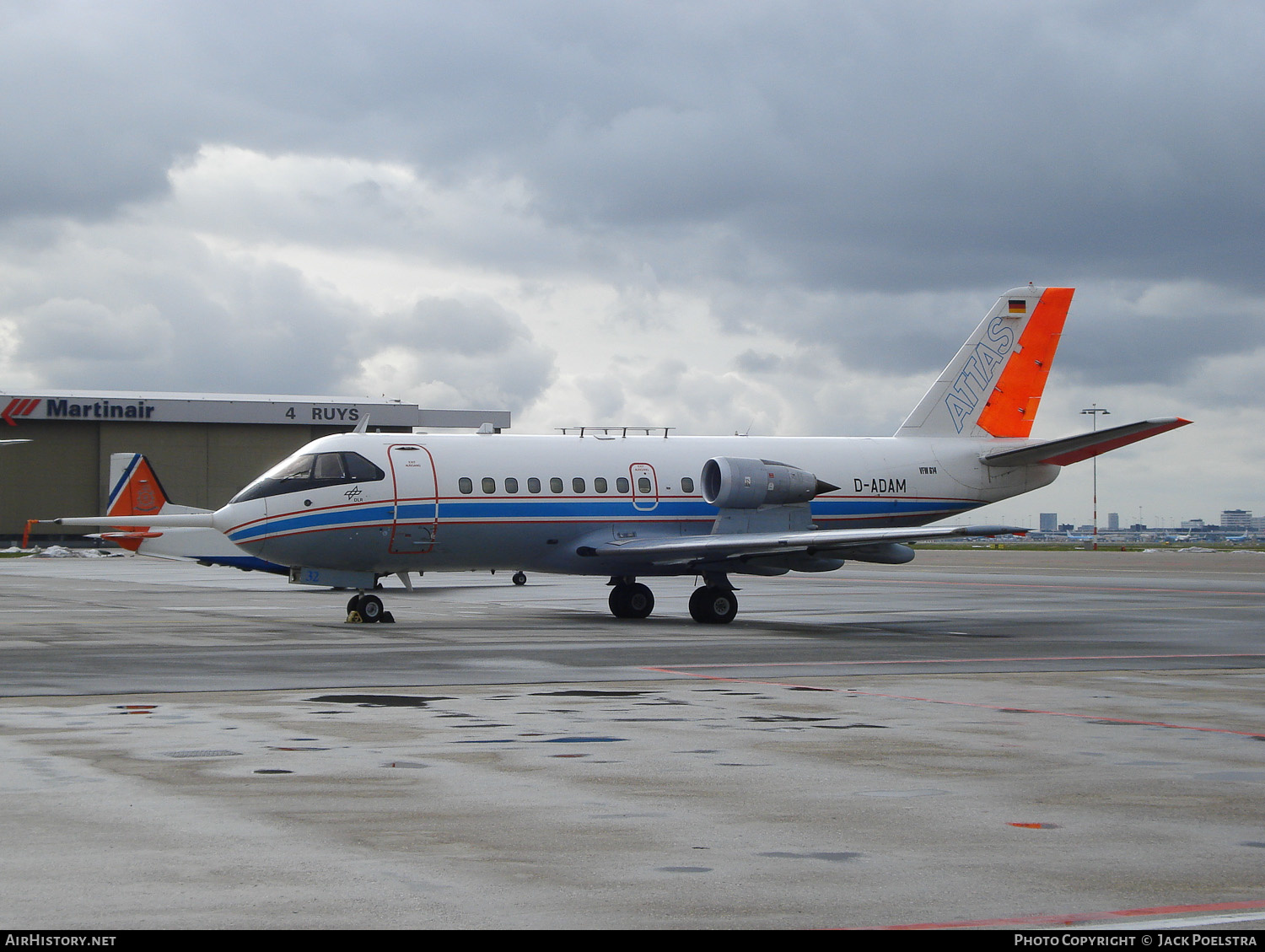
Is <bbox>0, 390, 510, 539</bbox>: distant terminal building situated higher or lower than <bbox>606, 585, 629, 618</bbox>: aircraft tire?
higher

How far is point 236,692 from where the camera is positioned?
14.5 m

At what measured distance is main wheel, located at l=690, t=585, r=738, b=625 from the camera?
2692cm

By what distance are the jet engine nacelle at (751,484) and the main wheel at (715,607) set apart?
6.14 feet

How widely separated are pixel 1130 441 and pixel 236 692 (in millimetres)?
19982

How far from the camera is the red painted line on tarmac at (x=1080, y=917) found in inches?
237

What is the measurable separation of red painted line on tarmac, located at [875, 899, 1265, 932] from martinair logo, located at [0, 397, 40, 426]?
3859 inches

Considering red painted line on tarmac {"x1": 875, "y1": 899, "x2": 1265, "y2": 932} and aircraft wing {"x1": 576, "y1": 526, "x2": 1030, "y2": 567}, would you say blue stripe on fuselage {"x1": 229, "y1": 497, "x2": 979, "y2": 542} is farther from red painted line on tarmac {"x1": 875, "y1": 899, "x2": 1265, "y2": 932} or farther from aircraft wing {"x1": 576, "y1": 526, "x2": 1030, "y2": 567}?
red painted line on tarmac {"x1": 875, "y1": 899, "x2": 1265, "y2": 932}

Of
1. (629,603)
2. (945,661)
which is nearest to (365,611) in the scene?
(629,603)

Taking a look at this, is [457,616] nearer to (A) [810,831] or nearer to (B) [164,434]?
(A) [810,831]

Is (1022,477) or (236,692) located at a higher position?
(1022,477)

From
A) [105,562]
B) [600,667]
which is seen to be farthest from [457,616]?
[105,562]

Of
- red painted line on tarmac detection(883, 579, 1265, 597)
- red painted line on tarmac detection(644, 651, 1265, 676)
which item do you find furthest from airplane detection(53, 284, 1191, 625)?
red painted line on tarmac detection(883, 579, 1265, 597)

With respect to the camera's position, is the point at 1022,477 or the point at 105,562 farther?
the point at 105,562

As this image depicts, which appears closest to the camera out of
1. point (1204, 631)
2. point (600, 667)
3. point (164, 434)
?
point (600, 667)
